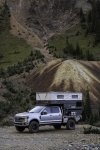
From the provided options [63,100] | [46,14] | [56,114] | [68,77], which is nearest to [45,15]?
[46,14]

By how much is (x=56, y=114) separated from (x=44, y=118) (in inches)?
56.9

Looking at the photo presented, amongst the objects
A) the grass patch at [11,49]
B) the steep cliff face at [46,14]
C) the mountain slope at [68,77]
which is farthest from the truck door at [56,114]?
the steep cliff face at [46,14]

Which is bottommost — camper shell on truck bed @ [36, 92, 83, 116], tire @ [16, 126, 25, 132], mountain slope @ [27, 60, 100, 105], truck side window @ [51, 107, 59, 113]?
tire @ [16, 126, 25, 132]

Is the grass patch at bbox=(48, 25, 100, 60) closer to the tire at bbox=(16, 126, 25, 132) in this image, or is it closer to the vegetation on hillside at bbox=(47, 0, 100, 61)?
the vegetation on hillside at bbox=(47, 0, 100, 61)

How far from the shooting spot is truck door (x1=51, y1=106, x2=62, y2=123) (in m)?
38.6

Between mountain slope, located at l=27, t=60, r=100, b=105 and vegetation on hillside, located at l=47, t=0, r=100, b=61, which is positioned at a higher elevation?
vegetation on hillside, located at l=47, t=0, r=100, b=61

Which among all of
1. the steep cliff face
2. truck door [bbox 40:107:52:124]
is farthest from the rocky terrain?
truck door [bbox 40:107:52:124]

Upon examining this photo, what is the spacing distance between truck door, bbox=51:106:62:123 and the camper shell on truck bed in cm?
100

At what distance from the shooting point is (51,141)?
3127cm

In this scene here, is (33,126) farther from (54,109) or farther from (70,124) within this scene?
(70,124)

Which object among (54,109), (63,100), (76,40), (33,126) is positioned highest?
(76,40)

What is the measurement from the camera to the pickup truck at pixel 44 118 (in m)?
37.0

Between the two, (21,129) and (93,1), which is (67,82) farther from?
(93,1)

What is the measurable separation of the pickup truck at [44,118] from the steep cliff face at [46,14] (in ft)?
228
